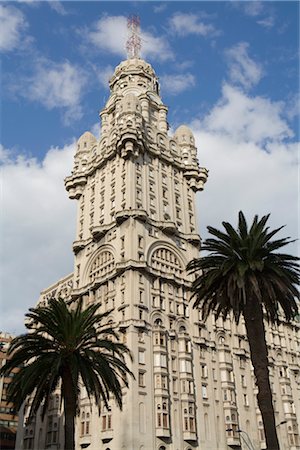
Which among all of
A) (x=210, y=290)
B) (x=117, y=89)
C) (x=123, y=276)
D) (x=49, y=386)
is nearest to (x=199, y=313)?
(x=123, y=276)

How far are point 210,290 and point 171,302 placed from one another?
26.4 metres

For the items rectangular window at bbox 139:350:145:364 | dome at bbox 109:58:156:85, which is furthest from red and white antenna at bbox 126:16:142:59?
rectangular window at bbox 139:350:145:364

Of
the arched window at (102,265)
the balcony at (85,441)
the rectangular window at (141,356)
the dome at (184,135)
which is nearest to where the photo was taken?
the balcony at (85,441)

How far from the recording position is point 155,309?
58875mm

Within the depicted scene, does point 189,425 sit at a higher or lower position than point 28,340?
lower

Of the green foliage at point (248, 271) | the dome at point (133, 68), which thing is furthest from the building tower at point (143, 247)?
the green foliage at point (248, 271)

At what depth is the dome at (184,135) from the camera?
81188 mm

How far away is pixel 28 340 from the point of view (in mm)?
35906

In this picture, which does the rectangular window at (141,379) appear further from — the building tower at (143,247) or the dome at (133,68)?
the dome at (133,68)

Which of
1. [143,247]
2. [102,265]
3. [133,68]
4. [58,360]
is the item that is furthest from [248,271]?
[133,68]

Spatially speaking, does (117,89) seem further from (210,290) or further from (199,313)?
(210,290)

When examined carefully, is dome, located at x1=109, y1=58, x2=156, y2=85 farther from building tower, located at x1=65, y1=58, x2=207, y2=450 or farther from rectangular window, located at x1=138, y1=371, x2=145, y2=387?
rectangular window, located at x1=138, y1=371, x2=145, y2=387

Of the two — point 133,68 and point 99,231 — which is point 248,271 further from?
point 133,68

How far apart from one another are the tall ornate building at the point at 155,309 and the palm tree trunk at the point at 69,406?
1669 centimetres
